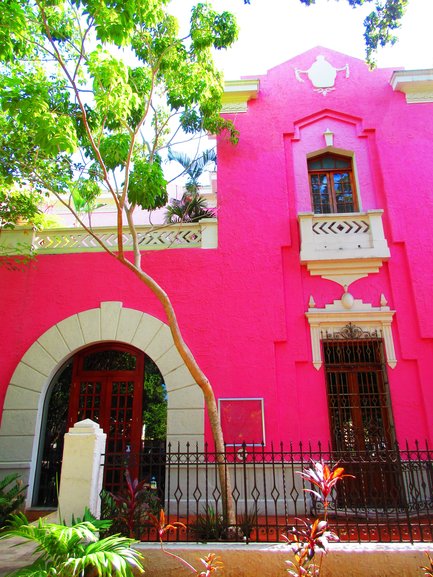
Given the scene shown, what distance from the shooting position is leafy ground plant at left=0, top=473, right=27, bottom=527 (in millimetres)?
6750

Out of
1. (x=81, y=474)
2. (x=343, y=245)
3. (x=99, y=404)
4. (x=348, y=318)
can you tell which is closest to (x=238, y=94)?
(x=343, y=245)

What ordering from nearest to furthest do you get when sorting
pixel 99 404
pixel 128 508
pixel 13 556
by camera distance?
pixel 13 556, pixel 128 508, pixel 99 404

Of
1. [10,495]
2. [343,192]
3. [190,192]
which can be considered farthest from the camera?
[190,192]

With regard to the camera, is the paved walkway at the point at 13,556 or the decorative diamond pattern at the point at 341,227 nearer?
the paved walkway at the point at 13,556

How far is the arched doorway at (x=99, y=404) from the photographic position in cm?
807

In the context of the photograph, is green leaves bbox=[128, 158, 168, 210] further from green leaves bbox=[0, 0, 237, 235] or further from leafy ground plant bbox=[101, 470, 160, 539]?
leafy ground plant bbox=[101, 470, 160, 539]

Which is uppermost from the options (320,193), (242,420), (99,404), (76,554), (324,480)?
(320,193)

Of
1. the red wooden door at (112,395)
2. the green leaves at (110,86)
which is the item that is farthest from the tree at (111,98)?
the red wooden door at (112,395)

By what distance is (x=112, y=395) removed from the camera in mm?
8492

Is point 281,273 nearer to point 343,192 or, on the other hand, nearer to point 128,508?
point 343,192

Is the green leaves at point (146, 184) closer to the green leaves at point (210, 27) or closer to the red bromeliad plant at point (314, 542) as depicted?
the green leaves at point (210, 27)

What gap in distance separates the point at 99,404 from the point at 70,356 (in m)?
1.06

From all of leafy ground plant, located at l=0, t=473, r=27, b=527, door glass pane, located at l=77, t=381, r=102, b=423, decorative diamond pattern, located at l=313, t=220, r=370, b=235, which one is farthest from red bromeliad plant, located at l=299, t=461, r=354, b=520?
decorative diamond pattern, located at l=313, t=220, r=370, b=235

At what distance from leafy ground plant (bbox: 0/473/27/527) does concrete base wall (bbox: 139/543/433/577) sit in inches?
134
